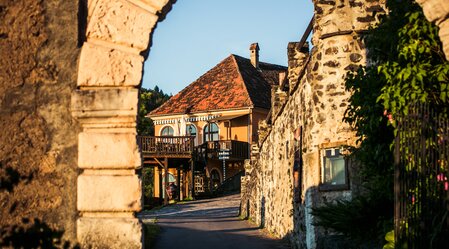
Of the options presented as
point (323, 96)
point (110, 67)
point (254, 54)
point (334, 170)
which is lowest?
point (334, 170)

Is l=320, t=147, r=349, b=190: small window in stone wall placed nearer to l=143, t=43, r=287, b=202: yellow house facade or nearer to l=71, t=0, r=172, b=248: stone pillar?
l=71, t=0, r=172, b=248: stone pillar

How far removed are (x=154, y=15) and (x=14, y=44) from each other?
117 centimetres

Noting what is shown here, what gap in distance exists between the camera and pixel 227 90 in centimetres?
4478

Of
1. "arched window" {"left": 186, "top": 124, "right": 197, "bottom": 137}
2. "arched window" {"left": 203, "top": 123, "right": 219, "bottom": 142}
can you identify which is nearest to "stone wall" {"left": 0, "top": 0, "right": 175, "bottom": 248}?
"arched window" {"left": 203, "top": 123, "right": 219, "bottom": 142}

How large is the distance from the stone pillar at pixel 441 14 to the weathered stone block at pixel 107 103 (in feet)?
7.84

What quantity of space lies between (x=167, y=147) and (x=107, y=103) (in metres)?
33.7

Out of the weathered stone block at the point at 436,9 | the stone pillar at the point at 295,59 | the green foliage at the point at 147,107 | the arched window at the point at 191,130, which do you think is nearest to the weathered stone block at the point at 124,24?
the weathered stone block at the point at 436,9

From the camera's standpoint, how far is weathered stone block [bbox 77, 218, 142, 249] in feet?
19.4

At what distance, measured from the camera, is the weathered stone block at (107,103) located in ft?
19.7

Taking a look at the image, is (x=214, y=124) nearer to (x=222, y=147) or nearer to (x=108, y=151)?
(x=222, y=147)

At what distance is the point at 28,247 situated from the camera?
597 centimetres

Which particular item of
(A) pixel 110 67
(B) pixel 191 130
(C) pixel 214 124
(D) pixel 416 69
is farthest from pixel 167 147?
(A) pixel 110 67

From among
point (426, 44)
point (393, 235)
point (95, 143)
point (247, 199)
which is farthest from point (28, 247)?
point (247, 199)

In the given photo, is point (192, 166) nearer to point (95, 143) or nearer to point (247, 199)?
point (247, 199)
